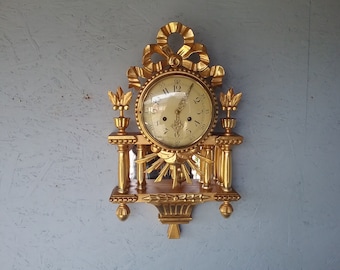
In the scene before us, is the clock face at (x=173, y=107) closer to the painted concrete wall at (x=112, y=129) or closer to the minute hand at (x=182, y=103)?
the minute hand at (x=182, y=103)

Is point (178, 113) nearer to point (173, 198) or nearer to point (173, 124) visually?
point (173, 124)

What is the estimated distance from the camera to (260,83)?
2.69 ft

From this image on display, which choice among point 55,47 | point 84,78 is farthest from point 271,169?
point 55,47

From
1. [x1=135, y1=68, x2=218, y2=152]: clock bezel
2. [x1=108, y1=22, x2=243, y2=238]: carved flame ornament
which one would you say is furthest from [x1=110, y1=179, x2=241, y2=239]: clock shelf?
[x1=135, y1=68, x2=218, y2=152]: clock bezel

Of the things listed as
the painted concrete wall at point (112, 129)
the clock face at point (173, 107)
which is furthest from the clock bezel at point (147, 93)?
the painted concrete wall at point (112, 129)

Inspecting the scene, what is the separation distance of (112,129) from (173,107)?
20 centimetres

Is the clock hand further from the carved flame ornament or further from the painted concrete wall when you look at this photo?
the painted concrete wall

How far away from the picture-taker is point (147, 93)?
28.8 inches

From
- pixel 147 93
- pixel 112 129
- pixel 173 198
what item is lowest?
pixel 173 198

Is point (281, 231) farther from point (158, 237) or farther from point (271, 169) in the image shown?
point (158, 237)

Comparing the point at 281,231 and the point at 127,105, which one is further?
the point at 281,231

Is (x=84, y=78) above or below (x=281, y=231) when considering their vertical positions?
above

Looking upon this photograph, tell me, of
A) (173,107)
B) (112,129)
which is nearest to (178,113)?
(173,107)

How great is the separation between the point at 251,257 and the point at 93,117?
26.5 inches
